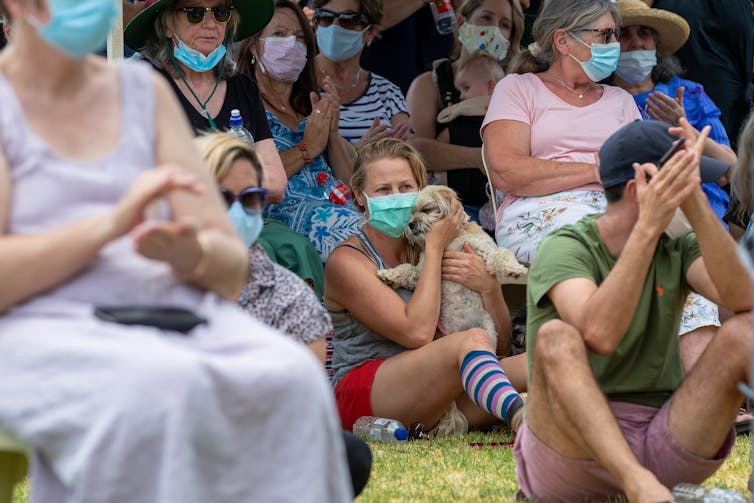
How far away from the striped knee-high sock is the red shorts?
424 millimetres

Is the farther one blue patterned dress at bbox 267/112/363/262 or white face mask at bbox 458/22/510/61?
white face mask at bbox 458/22/510/61

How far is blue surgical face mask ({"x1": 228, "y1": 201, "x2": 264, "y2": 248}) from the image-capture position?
3340mm

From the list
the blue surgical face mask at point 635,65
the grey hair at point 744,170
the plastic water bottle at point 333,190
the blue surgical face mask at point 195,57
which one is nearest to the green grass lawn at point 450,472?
the grey hair at point 744,170

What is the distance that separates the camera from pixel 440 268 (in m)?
5.16

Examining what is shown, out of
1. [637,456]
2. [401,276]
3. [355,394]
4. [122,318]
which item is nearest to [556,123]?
[401,276]

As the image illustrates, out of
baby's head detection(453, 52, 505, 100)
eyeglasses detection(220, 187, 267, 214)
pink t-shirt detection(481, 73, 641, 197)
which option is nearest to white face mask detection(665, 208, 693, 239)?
eyeglasses detection(220, 187, 267, 214)

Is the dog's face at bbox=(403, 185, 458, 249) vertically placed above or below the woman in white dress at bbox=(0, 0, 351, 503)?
below

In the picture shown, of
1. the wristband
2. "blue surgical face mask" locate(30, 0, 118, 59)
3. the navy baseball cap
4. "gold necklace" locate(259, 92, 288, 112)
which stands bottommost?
"gold necklace" locate(259, 92, 288, 112)

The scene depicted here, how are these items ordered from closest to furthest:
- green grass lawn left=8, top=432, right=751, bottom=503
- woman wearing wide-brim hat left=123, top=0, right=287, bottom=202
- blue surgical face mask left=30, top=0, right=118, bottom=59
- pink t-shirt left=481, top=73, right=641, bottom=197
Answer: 1. blue surgical face mask left=30, top=0, right=118, bottom=59
2. green grass lawn left=8, top=432, right=751, bottom=503
3. woman wearing wide-brim hat left=123, top=0, right=287, bottom=202
4. pink t-shirt left=481, top=73, right=641, bottom=197

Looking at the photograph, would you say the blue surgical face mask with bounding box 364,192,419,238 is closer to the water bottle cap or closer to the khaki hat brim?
the water bottle cap

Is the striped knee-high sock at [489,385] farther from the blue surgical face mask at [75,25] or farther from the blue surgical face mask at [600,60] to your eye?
the blue surgical face mask at [75,25]

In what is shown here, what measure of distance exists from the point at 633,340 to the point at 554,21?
2.55 meters

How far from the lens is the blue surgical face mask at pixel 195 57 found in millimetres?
5141

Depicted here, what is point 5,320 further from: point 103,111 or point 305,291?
point 305,291
